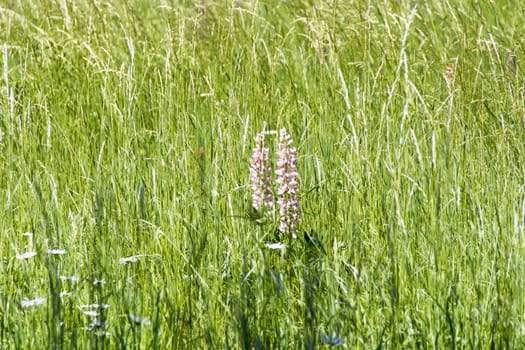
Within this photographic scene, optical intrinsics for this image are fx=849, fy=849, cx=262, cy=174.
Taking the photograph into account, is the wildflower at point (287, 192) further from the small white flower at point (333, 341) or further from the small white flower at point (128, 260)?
the small white flower at point (333, 341)


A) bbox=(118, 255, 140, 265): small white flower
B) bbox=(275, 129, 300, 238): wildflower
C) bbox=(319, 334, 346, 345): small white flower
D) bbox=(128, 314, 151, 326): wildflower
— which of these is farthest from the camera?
bbox=(275, 129, 300, 238): wildflower

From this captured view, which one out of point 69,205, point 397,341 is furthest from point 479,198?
point 69,205

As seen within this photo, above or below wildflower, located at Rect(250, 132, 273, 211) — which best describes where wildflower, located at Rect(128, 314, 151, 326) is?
below

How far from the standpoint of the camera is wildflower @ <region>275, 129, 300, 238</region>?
2.53 meters

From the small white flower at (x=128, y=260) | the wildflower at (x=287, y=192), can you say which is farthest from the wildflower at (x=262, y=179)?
the small white flower at (x=128, y=260)

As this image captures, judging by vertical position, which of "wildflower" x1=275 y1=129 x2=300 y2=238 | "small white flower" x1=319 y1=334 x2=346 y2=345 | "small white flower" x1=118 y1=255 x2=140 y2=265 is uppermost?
"wildflower" x1=275 y1=129 x2=300 y2=238

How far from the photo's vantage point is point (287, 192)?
258cm

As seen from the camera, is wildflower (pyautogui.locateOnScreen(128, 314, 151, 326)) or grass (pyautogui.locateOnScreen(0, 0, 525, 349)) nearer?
wildflower (pyautogui.locateOnScreen(128, 314, 151, 326))

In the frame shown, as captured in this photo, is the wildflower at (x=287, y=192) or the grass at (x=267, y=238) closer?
the grass at (x=267, y=238)

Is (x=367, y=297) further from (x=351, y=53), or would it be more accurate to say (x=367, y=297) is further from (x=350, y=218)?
(x=351, y=53)

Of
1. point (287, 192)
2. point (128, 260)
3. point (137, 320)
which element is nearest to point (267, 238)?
point (287, 192)

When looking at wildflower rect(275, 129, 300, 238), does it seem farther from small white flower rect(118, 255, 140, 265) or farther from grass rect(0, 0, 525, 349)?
small white flower rect(118, 255, 140, 265)

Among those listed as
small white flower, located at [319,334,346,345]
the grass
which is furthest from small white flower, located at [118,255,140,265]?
small white flower, located at [319,334,346,345]

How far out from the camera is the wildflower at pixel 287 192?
8.30ft
